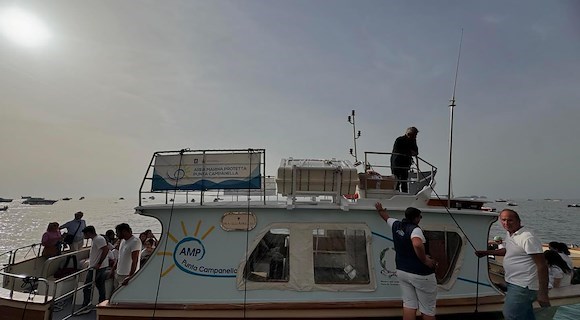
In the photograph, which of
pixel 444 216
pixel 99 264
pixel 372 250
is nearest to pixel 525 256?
pixel 444 216

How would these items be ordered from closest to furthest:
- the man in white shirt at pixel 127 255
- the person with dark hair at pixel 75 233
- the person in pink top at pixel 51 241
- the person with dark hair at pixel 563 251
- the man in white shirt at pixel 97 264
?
the man in white shirt at pixel 127 255
the man in white shirt at pixel 97 264
the person with dark hair at pixel 563 251
the person in pink top at pixel 51 241
the person with dark hair at pixel 75 233

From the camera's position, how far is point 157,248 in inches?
191

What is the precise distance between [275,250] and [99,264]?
3.54 meters

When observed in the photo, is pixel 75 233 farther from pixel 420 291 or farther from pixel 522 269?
pixel 522 269

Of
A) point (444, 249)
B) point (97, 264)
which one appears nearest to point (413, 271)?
point (444, 249)

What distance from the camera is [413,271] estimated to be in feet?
13.0

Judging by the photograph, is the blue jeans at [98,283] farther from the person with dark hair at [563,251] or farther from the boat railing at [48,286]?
the person with dark hair at [563,251]

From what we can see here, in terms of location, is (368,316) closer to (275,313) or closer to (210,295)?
(275,313)

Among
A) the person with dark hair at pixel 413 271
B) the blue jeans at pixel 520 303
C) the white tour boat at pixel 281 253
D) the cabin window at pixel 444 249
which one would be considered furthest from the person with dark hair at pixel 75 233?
the blue jeans at pixel 520 303

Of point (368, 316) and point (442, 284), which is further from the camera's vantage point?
point (442, 284)

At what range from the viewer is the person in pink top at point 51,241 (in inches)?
302

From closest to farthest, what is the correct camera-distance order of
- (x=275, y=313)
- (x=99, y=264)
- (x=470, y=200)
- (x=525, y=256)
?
(x=525, y=256) → (x=275, y=313) → (x=470, y=200) → (x=99, y=264)

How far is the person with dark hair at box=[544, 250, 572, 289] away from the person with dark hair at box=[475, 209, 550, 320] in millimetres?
2714

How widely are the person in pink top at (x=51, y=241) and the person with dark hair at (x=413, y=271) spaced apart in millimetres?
8040
